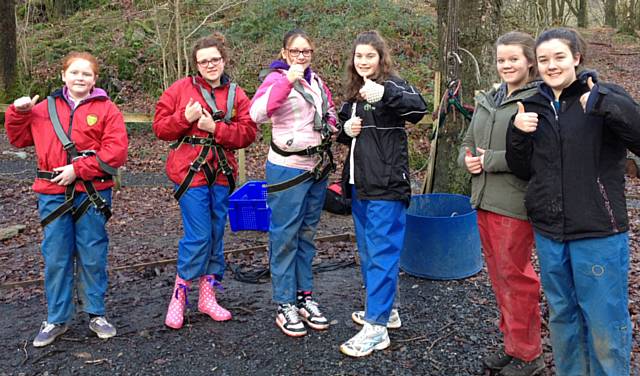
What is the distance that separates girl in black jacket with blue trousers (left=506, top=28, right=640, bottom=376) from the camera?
2.79m

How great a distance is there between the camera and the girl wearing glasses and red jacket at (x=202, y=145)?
408 centimetres

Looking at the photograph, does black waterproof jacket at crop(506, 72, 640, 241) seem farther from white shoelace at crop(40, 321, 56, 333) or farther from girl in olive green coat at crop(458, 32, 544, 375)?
white shoelace at crop(40, 321, 56, 333)

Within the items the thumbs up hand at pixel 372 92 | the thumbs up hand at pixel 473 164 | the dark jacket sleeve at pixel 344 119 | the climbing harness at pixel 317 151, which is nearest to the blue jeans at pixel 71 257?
the climbing harness at pixel 317 151

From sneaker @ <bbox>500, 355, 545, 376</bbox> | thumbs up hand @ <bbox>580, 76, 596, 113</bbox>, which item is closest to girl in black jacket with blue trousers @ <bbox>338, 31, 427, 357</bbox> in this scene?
sneaker @ <bbox>500, 355, 545, 376</bbox>

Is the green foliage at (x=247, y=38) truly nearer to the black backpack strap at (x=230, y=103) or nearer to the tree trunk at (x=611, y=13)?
the black backpack strap at (x=230, y=103)

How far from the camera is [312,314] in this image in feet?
13.9

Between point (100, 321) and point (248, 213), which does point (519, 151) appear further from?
point (248, 213)

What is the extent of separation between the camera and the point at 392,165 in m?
3.78

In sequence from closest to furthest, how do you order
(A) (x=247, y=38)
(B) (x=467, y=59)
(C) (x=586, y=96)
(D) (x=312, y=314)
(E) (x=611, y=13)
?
(C) (x=586, y=96)
(D) (x=312, y=314)
(B) (x=467, y=59)
(A) (x=247, y=38)
(E) (x=611, y=13)

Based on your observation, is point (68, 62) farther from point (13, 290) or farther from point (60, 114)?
point (13, 290)

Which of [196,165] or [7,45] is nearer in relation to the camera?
[196,165]

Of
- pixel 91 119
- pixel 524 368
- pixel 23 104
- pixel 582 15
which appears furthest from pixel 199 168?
pixel 582 15

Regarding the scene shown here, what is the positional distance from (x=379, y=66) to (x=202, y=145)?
1.35m

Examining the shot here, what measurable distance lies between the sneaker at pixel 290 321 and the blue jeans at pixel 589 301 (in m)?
1.71
